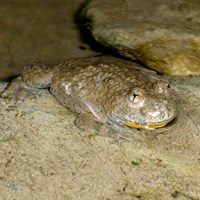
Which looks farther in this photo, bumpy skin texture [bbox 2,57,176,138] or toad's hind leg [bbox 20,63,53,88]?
toad's hind leg [bbox 20,63,53,88]

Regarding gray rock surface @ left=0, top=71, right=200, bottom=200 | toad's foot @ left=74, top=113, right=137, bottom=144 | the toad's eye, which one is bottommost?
gray rock surface @ left=0, top=71, right=200, bottom=200

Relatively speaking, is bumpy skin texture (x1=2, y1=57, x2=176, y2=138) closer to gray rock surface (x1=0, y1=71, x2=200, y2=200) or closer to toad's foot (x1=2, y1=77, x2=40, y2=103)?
toad's foot (x1=2, y1=77, x2=40, y2=103)

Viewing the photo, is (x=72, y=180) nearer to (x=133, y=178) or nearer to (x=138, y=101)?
(x=133, y=178)

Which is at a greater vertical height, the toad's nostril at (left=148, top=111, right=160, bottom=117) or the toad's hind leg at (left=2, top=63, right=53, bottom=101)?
the toad's nostril at (left=148, top=111, right=160, bottom=117)

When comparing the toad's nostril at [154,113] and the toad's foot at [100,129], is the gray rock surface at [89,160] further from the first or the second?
the toad's nostril at [154,113]

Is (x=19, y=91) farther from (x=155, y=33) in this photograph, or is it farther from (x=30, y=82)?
(x=155, y=33)

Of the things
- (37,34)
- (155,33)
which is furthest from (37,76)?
(37,34)

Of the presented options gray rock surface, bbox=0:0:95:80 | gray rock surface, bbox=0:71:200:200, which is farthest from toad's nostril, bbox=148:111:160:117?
gray rock surface, bbox=0:0:95:80

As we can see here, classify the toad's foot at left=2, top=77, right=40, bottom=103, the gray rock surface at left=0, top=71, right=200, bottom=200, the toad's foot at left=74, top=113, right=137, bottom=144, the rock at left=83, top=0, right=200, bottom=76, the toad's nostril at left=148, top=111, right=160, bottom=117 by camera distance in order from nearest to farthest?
the gray rock surface at left=0, top=71, right=200, bottom=200 → the toad's nostril at left=148, top=111, right=160, bottom=117 → the toad's foot at left=74, top=113, right=137, bottom=144 → the toad's foot at left=2, top=77, right=40, bottom=103 → the rock at left=83, top=0, right=200, bottom=76
